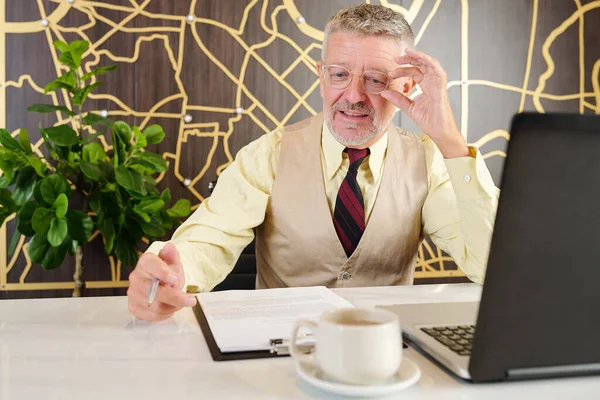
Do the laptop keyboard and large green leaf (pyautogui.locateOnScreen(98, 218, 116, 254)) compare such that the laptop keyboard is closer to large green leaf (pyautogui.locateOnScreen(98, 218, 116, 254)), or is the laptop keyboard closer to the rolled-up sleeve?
the rolled-up sleeve

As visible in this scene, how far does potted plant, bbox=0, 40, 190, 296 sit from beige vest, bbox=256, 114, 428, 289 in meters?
1.03

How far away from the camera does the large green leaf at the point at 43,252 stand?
2.60 m

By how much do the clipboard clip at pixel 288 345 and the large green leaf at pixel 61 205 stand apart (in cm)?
182

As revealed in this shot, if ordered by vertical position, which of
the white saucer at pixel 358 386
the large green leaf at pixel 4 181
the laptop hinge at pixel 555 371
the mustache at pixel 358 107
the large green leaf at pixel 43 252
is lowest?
the large green leaf at pixel 43 252

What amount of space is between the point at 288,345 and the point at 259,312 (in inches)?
7.8

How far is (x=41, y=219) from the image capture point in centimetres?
253

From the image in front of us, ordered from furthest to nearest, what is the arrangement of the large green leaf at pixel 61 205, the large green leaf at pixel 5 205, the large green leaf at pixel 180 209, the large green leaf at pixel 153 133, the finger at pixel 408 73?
the large green leaf at pixel 180 209
the large green leaf at pixel 153 133
the large green leaf at pixel 5 205
the large green leaf at pixel 61 205
the finger at pixel 408 73

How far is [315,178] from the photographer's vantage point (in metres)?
1.74

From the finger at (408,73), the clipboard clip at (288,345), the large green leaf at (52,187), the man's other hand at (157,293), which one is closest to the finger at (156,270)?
the man's other hand at (157,293)

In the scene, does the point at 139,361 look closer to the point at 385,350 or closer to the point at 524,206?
the point at 385,350

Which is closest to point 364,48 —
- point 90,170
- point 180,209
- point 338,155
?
point 338,155

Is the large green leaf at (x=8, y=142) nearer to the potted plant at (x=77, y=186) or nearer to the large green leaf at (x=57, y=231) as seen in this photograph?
the potted plant at (x=77, y=186)

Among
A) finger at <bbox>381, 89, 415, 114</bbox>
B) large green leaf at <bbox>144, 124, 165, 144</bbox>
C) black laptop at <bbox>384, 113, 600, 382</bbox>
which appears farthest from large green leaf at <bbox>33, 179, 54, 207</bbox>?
black laptop at <bbox>384, 113, 600, 382</bbox>

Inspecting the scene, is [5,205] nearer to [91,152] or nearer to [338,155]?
[91,152]
